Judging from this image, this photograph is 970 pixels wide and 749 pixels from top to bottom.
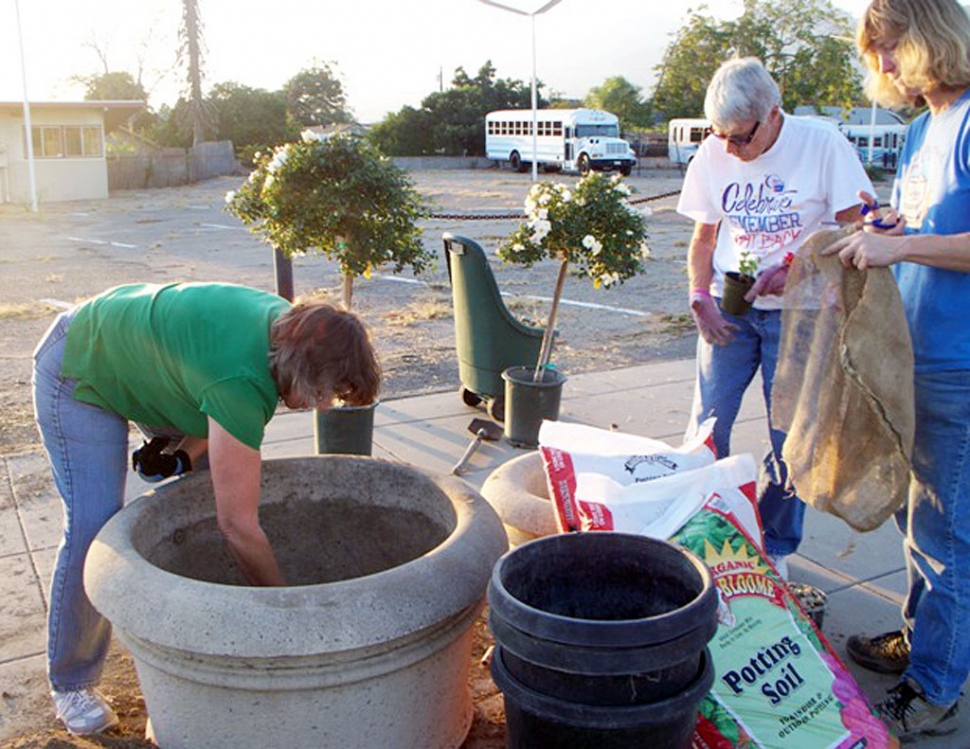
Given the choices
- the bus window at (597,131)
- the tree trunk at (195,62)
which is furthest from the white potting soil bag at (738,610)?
the tree trunk at (195,62)

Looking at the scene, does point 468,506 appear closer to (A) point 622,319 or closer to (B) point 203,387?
(B) point 203,387

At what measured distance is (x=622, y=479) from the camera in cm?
288

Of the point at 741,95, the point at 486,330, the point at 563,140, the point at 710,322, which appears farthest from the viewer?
the point at 563,140

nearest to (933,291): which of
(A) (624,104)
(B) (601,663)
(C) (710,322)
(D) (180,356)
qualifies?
(C) (710,322)

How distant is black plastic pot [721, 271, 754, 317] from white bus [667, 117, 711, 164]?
37.3 m

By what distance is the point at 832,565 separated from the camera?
157 inches

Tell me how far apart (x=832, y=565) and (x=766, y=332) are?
116 cm

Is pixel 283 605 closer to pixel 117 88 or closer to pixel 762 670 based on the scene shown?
pixel 762 670

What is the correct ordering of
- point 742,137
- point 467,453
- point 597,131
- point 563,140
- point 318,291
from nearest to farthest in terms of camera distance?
point 742,137, point 467,453, point 318,291, point 597,131, point 563,140

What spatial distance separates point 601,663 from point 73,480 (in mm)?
1593

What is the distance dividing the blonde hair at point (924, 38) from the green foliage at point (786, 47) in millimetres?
39254

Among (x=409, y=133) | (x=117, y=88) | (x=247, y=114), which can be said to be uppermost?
(x=117, y=88)

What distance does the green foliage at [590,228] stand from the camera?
5.39m

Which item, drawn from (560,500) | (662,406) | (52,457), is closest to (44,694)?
(52,457)
